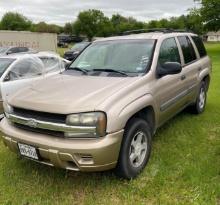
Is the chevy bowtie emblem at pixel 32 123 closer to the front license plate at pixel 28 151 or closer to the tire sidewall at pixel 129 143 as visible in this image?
the front license plate at pixel 28 151

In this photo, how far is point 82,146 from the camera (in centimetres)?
348

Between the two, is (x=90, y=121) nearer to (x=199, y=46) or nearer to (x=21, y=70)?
(x=199, y=46)

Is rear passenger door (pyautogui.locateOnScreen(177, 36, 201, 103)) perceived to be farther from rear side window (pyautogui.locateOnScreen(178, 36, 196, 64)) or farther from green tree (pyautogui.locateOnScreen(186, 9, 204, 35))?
green tree (pyautogui.locateOnScreen(186, 9, 204, 35))

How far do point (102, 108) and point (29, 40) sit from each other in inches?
1098

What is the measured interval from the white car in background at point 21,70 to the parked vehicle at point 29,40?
20.8m

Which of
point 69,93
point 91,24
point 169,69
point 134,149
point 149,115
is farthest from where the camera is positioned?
point 91,24

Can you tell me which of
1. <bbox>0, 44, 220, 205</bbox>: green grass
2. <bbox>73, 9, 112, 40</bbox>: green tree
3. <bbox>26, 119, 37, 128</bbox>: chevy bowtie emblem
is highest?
<bbox>73, 9, 112, 40</bbox>: green tree

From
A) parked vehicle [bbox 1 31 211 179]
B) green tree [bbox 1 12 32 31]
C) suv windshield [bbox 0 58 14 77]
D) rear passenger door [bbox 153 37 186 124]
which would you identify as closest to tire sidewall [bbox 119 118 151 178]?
parked vehicle [bbox 1 31 211 179]

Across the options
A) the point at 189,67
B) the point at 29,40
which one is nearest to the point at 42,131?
the point at 189,67

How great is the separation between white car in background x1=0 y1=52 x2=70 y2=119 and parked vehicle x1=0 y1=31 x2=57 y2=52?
68.1 ft

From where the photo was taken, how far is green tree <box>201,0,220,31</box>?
36344 millimetres

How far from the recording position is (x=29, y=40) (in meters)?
29.9

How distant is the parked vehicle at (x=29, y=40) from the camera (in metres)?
28.0

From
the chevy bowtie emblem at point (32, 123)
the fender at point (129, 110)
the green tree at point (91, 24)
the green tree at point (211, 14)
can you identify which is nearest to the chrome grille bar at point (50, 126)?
the chevy bowtie emblem at point (32, 123)
